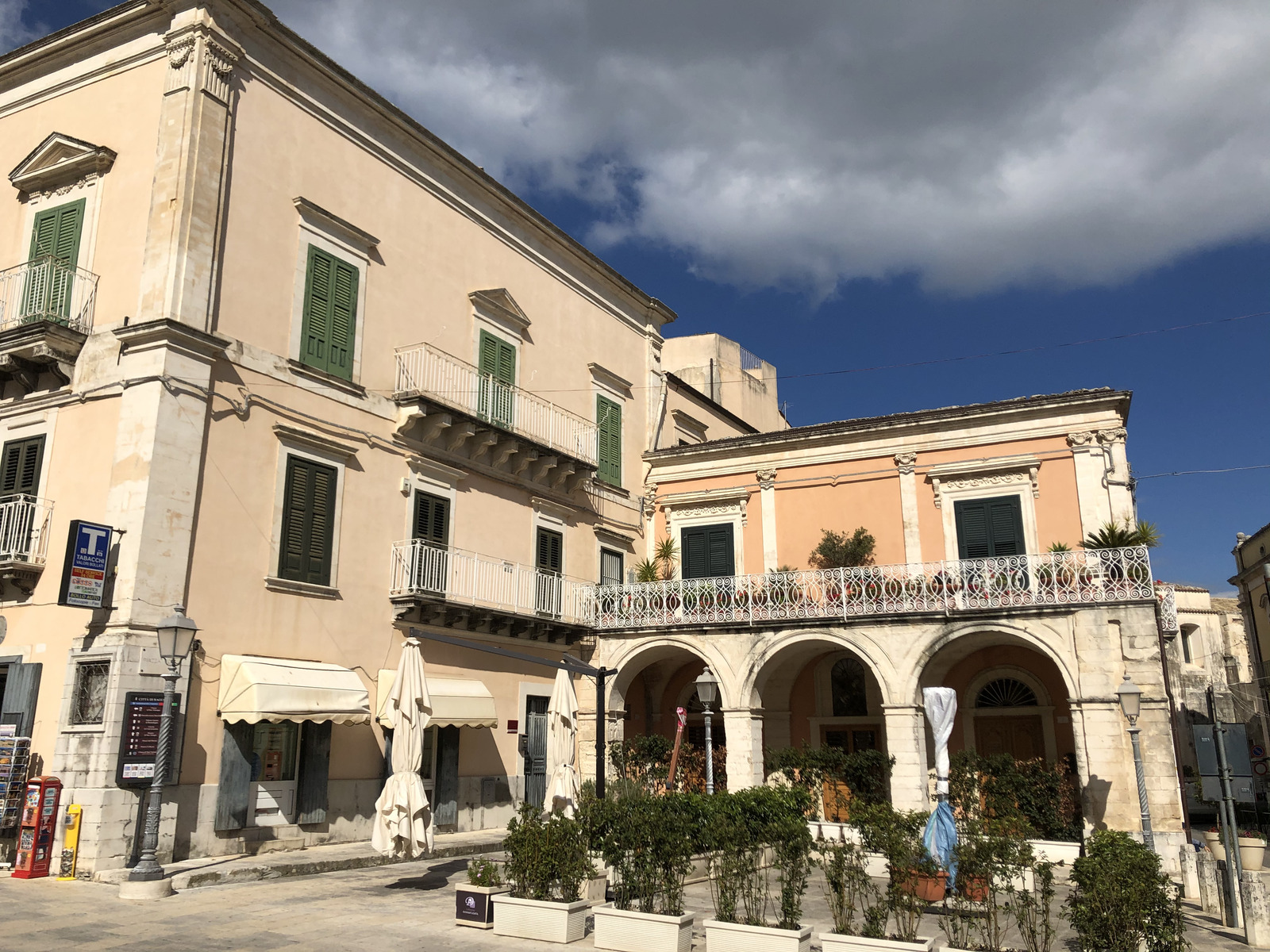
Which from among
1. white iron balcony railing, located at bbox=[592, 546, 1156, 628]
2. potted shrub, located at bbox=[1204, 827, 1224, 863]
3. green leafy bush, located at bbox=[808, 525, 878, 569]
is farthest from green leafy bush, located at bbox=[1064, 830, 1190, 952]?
green leafy bush, located at bbox=[808, 525, 878, 569]

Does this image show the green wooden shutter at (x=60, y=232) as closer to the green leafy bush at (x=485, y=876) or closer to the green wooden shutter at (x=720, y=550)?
the green leafy bush at (x=485, y=876)

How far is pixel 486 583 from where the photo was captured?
1975 cm

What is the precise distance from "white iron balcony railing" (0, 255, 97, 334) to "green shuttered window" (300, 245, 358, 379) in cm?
325

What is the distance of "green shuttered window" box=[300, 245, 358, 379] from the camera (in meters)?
17.0

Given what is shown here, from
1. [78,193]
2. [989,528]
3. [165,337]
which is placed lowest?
[989,528]

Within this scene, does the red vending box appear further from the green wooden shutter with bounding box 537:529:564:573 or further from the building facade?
the building facade

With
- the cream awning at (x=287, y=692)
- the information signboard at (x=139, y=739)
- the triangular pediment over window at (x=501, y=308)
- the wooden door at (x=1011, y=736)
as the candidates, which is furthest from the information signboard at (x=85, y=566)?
the wooden door at (x=1011, y=736)

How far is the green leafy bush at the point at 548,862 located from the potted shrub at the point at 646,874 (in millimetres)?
311

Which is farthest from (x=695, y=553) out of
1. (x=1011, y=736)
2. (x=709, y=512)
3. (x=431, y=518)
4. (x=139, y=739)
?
(x=139, y=739)

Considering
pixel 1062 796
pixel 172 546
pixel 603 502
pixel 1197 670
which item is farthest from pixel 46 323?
pixel 1197 670

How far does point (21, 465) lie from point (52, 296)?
2.71 meters

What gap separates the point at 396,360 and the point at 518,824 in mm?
10766

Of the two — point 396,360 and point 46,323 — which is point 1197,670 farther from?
point 46,323

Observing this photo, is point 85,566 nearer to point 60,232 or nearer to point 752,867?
point 60,232
